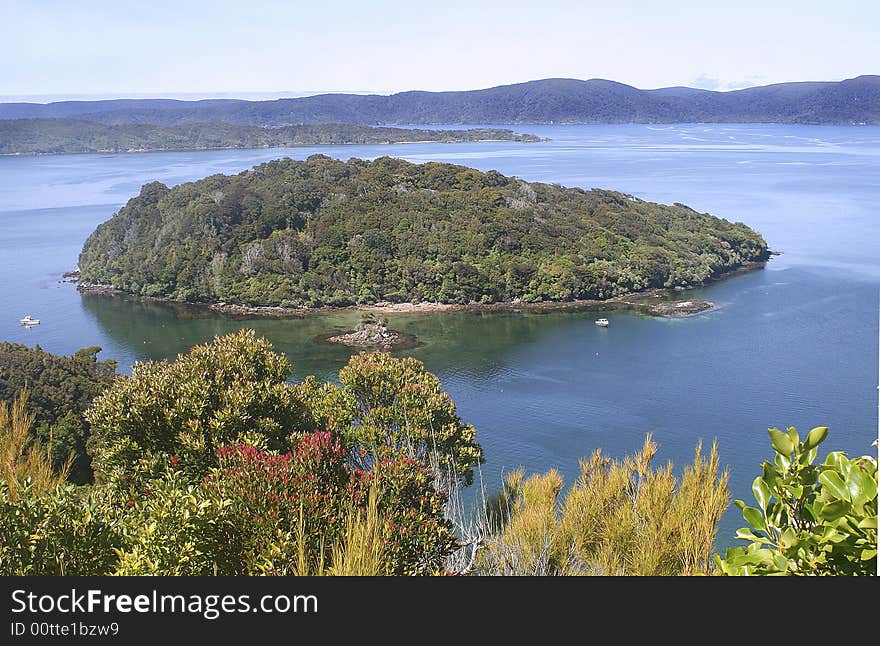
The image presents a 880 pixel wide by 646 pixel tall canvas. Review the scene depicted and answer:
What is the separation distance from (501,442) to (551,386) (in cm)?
519

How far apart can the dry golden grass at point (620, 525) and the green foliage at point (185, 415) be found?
2.10 metres

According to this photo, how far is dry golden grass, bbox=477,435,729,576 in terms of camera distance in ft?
15.7

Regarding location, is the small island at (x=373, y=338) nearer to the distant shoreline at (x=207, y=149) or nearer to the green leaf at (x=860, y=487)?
the green leaf at (x=860, y=487)

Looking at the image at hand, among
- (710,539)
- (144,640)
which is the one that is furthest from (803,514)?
(710,539)

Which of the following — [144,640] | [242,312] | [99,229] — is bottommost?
[242,312]

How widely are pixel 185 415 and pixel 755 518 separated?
540 centimetres

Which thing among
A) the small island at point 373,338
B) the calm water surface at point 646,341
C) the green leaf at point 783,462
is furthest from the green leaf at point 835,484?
the small island at point 373,338

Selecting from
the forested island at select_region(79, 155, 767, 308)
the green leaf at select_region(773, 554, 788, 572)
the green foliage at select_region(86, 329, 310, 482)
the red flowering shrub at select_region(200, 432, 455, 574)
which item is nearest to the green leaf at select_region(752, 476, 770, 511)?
the green leaf at select_region(773, 554, 788, 572)

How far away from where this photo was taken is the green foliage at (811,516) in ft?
7.09

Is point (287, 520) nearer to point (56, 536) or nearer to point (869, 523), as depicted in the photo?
point (56, 536)

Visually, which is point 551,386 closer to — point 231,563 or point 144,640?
point 231,563

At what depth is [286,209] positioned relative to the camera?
44094 mm

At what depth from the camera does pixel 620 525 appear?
5.38m

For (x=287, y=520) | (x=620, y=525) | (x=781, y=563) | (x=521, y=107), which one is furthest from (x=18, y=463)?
(x=521, y=107)
